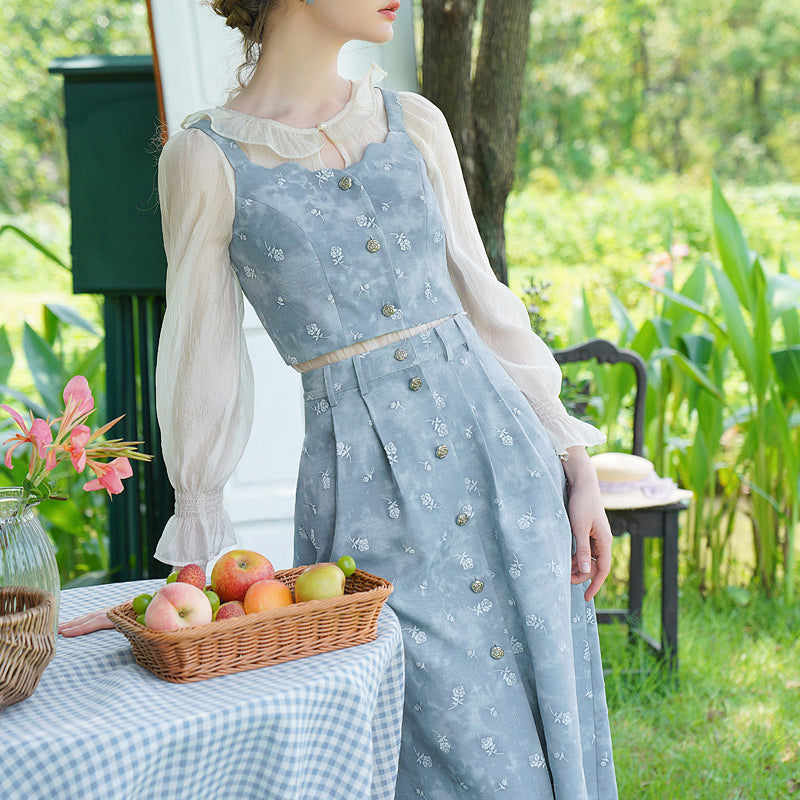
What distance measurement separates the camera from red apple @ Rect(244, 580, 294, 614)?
1178mm

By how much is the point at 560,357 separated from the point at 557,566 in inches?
61.9

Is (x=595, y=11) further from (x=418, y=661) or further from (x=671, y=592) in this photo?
(x=418, y=661)

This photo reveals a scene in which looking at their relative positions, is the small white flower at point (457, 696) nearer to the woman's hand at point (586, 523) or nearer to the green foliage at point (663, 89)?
the woman's hand at point (586, 523)

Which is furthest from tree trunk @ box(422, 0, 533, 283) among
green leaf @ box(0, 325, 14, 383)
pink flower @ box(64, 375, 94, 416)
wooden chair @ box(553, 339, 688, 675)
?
green leaf @ box(0, 325, 14, 383)

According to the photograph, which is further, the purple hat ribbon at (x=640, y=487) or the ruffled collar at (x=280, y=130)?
the purple hat ribbon at (x=640, y=487)

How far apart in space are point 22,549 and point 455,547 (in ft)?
1.98

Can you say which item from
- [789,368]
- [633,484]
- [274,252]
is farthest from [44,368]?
[789,368]

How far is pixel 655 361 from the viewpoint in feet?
11.5

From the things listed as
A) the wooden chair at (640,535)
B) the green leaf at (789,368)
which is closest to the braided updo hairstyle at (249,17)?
the wooden chair at (640,535)

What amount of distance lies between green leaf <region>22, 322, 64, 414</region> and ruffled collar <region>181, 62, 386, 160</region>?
80.6 inches

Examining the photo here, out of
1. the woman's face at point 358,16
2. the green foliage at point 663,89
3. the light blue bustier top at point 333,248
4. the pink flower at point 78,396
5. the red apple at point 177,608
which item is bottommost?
the red apple at point 177,608

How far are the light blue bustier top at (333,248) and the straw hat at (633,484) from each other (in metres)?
1.54

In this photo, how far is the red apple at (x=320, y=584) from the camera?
118 centimetres

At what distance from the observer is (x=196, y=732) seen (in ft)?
3.23
